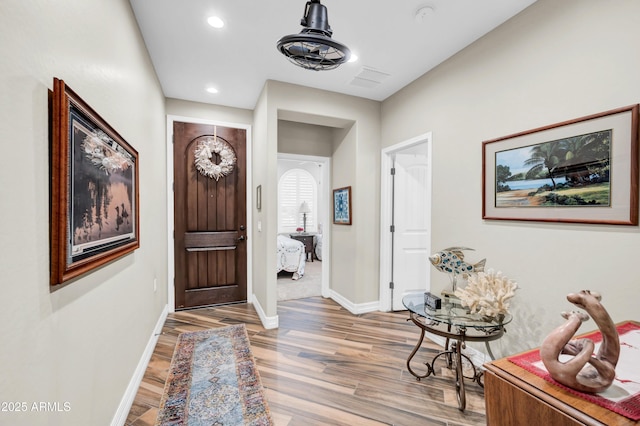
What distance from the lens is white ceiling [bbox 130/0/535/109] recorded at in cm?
200

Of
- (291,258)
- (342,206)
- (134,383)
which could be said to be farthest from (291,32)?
(291,258)

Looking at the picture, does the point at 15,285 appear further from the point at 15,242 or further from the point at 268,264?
the point at 268,264

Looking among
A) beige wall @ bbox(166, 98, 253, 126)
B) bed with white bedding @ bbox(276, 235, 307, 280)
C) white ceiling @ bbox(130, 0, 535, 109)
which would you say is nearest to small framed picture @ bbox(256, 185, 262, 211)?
beige wall @ bbox(166, 98, 253, 126)

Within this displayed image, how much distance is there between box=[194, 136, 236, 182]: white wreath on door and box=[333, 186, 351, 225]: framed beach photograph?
150 centimetres

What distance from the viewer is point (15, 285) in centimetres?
80

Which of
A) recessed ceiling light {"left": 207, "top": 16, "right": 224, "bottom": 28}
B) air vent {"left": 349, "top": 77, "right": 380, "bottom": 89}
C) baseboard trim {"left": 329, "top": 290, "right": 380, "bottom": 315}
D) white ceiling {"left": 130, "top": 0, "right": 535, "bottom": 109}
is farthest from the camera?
baseboard trim {"left": 329, "top": 290, "right": 380, "bottom": 315}

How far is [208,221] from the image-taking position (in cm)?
374

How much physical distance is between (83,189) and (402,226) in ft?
10.4

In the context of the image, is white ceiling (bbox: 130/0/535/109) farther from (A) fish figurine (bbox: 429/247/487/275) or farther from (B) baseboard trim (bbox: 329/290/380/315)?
(B) baseboard trim (bbox: 329/290/380/315)

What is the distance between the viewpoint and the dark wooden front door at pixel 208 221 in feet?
11.9

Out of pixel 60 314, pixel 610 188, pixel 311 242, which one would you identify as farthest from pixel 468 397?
pixel 311 242

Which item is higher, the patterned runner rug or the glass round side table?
the glass round side table

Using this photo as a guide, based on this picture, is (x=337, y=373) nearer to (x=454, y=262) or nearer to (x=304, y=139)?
(x=454, y=262)

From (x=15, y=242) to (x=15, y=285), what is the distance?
0.12 m
